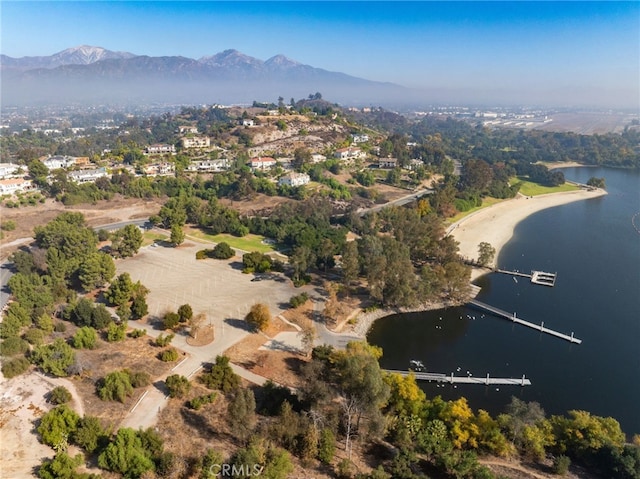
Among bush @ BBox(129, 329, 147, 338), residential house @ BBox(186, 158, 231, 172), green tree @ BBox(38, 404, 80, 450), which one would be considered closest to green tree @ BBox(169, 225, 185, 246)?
bush @ BBox(129, 329, 147, 338)

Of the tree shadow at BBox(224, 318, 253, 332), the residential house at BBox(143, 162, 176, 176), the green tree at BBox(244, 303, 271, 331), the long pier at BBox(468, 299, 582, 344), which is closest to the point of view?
the green tree at BBox(244, 303, 271, 331)

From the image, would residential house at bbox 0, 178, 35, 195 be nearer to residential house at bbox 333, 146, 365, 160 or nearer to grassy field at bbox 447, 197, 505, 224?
residential house at bbox 333, 146, 365, 160

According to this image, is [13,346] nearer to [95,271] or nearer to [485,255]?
[95,271]

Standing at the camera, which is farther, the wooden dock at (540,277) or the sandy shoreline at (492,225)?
the wooden dock at (540,277)

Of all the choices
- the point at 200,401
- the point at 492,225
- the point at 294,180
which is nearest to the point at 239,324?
the point at 200,401

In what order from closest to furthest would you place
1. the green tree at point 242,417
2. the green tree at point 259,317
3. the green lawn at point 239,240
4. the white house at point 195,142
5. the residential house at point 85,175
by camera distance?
the green tree at point 242,417 → the green tree at point 259,317 → the green lawn at point 239,240 → the residential house at point 85,175 → the white house at point 195,142

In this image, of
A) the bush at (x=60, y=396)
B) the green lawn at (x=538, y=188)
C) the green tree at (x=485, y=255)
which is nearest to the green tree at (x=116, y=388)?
the bush at (x=60, y=396)

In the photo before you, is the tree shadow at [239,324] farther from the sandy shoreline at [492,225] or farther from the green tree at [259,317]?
the sandy shoreline at [492,225]
